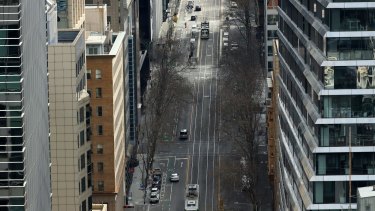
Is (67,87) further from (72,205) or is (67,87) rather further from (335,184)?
(335,184)

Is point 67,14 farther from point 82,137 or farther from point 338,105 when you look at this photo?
point 338,105

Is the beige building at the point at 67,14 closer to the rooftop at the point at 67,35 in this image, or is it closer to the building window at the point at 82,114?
the rooftop at the point at 67,35

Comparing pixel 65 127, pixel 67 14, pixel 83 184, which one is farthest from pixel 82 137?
pixel 67 14

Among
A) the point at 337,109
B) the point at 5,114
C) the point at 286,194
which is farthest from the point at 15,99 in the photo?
the point at 286,194

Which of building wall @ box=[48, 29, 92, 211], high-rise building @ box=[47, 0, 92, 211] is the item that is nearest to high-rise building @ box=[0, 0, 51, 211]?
high-rise building @ box=[47, 0, 92, 211]

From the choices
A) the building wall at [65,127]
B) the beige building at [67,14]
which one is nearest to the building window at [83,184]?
the building wall at [65,127]

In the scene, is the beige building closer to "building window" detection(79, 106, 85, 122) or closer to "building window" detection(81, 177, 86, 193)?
"building window" detection(79, 106, 85, 122)
